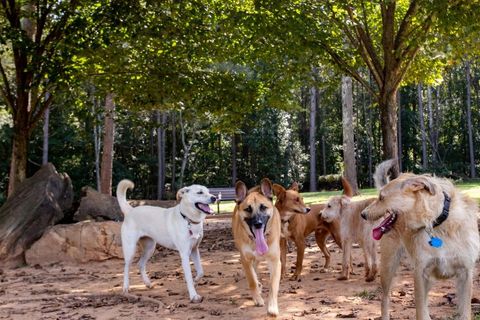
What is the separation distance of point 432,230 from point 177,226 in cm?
365

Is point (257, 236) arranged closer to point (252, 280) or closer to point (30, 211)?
point (252, 280)

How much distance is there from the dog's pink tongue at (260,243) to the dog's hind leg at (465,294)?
7.03 ft

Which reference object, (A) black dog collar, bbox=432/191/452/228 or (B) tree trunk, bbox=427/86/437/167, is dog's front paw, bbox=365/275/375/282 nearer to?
(A) black dog collar, bbox=432/191/452/228

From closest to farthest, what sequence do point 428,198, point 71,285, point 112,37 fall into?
point 428,198 → point 71,285 → point 112,37

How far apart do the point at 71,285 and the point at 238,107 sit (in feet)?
19.8

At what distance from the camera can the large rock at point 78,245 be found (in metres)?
9.95

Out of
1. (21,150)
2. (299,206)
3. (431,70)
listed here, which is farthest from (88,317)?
(431,70)

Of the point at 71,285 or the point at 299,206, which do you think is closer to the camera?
the point at 299,206

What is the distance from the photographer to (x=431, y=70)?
14.0 m

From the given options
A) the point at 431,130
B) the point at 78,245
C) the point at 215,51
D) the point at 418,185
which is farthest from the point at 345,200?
the point at 431,130

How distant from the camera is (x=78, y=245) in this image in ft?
33.1

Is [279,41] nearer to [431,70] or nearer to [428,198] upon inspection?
[431,70]

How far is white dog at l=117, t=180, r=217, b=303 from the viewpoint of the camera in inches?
265

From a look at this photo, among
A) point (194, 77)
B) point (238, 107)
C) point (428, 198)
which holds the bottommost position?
point (428, 198)
